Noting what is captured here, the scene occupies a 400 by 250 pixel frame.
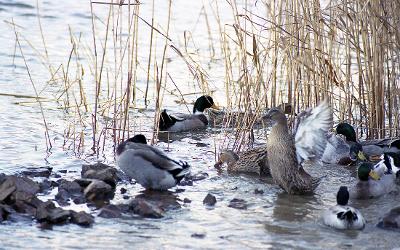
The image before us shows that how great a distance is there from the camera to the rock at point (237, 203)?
23.9 feet

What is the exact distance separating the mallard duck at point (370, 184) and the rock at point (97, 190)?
202 centimetres

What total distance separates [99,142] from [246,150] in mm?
1384

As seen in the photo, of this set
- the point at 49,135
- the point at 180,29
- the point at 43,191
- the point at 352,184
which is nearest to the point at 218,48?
the point at 180,29

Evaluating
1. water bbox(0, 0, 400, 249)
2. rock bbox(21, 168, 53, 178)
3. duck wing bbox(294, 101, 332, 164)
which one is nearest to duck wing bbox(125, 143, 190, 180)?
water bbox(0, 0, 400, 249)

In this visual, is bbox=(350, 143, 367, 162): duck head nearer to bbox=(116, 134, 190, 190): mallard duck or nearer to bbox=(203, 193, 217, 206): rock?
bbox=(116, 134, 190, 190): mallard duck

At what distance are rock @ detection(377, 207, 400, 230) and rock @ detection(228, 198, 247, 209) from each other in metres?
1.08

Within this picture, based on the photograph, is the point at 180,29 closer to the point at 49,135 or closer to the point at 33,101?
the point at 33,101

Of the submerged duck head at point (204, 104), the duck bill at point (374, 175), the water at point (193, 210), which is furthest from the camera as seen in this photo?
the submerged duck head at point (204, 104)

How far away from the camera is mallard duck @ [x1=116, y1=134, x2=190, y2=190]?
7.67m

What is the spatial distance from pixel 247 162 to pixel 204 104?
2.47 meters

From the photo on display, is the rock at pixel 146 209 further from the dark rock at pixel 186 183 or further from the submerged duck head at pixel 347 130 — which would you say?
the submerged duck head at pixel 347 130

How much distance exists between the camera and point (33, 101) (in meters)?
10.8

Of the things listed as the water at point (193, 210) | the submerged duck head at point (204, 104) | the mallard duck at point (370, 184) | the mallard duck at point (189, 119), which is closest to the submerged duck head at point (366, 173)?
the mallard duck at point (370, 184)

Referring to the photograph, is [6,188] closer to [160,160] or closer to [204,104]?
[160,160]
